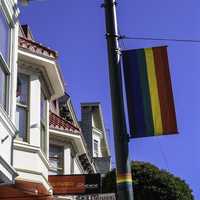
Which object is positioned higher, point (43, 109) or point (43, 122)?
point (43, 109)

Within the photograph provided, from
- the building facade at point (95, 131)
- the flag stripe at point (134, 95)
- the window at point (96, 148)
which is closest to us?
the flag stripe at point (134, 95)

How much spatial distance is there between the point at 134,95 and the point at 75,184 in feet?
34.7

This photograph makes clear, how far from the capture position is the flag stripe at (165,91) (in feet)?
24.5

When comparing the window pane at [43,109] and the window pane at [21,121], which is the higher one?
the window pane at [43,109]

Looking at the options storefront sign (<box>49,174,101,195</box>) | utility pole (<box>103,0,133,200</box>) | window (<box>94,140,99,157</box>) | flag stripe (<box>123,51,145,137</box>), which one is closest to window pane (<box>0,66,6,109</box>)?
flag stripe (<box>123,51,145,137</box>)

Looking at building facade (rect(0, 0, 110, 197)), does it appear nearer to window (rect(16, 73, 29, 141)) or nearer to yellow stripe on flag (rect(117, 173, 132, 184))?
window (rect(16, 73, 29, 141))

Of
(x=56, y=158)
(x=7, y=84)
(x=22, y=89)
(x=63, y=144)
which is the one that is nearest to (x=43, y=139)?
(x=22, y=89)

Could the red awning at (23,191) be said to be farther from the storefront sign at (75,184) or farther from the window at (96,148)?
the window at (96,148)

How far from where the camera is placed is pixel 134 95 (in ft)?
24.4

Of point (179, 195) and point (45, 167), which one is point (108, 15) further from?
point (179, 195)

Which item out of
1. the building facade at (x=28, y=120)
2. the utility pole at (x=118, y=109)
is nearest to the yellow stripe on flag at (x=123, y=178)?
the utility pole at (x=118, y=109)

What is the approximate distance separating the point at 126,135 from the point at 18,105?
26.8 ft

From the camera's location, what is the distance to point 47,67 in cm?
1639

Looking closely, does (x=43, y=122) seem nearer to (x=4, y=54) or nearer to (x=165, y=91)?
(x=4, y=54)
